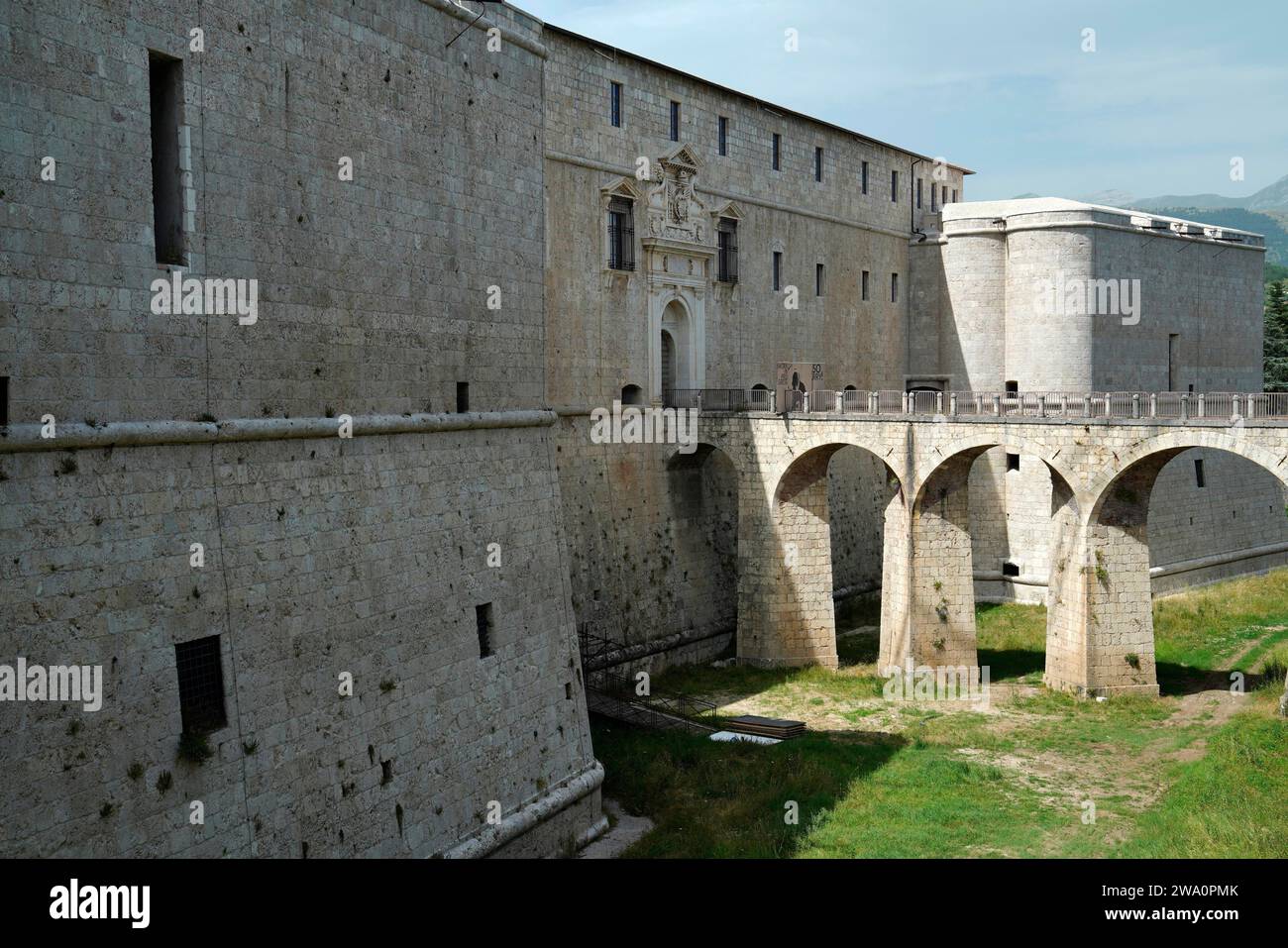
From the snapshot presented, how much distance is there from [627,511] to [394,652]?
1382cm

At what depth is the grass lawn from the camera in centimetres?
1848

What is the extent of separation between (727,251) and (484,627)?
61.3ft

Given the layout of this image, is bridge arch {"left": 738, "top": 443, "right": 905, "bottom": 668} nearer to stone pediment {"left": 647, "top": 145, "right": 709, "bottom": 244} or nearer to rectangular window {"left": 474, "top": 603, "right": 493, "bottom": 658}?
stone pediment {"left": 647, "top": 145, "right": 709, "bottom": 244}

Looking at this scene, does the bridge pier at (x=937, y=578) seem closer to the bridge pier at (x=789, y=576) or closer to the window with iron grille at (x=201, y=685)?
the bridge pier at (x=789, y=576)

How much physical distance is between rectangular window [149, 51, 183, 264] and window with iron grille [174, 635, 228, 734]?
455 cm

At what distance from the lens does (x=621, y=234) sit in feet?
98.7

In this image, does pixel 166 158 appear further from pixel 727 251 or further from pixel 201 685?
pixel 727 251

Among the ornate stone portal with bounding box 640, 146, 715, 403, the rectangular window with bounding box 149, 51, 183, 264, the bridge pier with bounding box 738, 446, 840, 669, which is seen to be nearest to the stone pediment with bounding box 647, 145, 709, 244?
the ornate stone portal with bounding box 640, 146, 715, 403

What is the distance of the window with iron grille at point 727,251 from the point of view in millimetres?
33781

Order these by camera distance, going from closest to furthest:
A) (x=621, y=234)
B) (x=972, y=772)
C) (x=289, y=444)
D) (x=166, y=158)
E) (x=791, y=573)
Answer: (x=166, y=158)
(x=289, y=444)
(x=972, y=772)
(x=621, y=234)
(x=791, y=573)

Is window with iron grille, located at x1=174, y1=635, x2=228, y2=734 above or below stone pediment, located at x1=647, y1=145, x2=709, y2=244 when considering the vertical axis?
below

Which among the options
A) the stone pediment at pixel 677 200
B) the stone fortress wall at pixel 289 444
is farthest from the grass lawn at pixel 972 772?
the stone pediment at pixel 677 200

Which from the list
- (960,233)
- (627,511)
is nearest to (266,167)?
(627,511)

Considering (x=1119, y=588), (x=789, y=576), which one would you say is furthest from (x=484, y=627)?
(x=1119, y=588)
